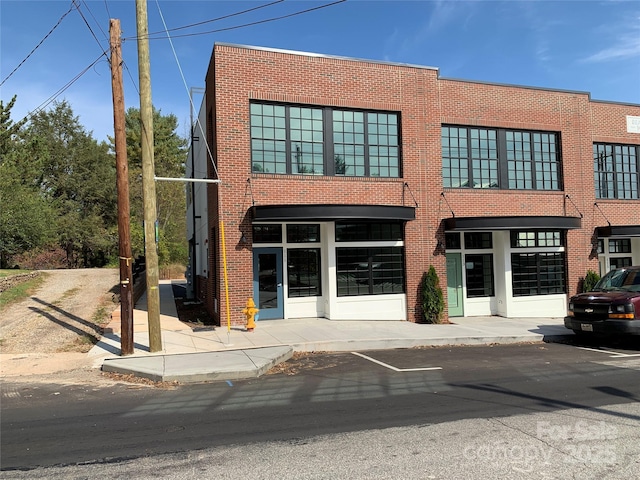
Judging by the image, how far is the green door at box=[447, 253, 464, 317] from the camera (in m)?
16.0

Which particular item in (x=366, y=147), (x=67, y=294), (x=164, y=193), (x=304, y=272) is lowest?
(x=67, y=294)

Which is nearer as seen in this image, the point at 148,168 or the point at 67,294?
the point at 148,168

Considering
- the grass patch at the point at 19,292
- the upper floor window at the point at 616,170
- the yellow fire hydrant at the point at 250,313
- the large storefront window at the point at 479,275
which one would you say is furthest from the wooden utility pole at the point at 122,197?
the upper floor window at the point at 616,170

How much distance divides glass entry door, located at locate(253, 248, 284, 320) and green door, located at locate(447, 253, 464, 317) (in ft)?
19.0

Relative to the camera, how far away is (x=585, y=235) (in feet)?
55.7

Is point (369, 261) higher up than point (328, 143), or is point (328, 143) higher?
point (328, 143)

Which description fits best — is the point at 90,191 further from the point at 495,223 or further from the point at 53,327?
the point at 495,223

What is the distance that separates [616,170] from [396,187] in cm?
937

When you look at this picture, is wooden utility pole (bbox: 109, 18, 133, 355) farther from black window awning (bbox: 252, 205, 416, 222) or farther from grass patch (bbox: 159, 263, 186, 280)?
grass patch (bbox: 159, 263, 186, 280)

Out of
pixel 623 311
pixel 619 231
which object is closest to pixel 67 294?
pixel 623 311

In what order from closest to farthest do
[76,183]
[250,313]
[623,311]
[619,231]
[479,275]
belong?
[623,311]
[250,313]
[479,275]
[619,231]
[76,183]

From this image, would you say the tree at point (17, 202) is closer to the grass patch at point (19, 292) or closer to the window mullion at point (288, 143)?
the grass patch at point (19, 292)

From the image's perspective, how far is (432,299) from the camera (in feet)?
47.7

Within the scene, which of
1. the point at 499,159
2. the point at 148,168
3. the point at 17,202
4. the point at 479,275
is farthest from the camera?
the point at 17,202
